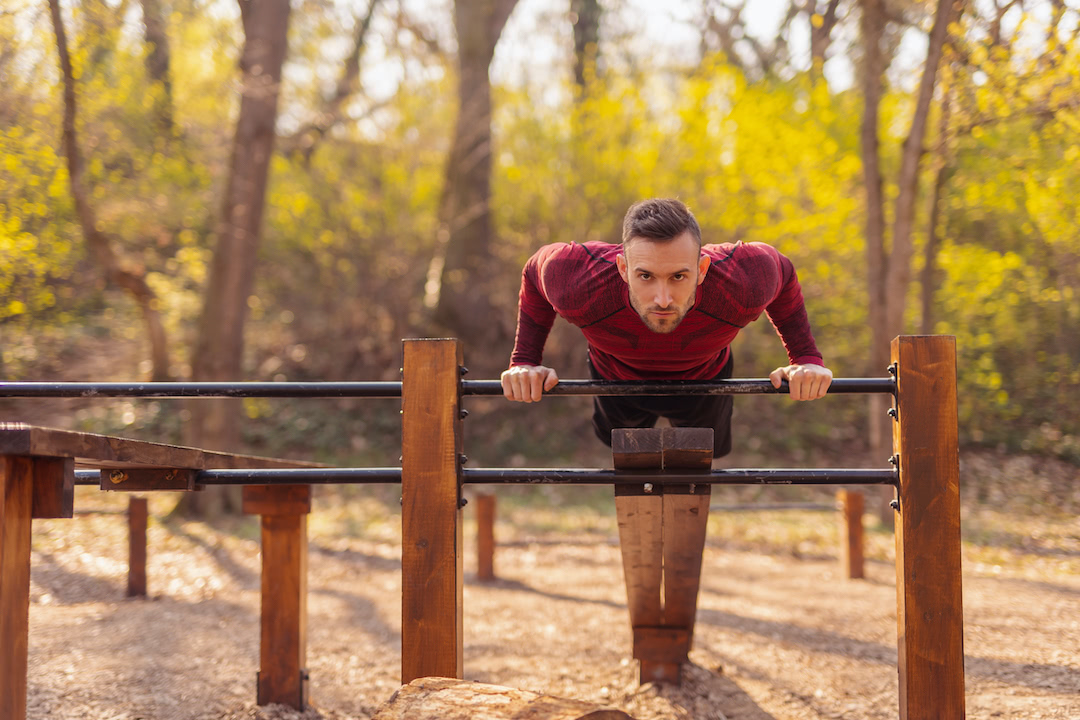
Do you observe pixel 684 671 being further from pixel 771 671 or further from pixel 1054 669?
pixel 1054 669

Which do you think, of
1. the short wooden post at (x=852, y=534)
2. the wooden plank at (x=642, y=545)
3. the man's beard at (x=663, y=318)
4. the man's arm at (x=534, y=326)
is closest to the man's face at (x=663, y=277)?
the man's beard at (x=663, y=318)

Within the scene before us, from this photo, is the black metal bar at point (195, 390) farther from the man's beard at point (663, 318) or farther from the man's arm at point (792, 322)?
the man's arm at point (792, 322)

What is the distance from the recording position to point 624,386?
7.65 feet

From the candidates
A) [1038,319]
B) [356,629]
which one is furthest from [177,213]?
[1038,319]

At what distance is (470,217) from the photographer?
1079cm

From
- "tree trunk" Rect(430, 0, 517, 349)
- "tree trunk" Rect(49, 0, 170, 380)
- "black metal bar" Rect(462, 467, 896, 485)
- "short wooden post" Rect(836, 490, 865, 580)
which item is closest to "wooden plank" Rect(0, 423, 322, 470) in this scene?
"black metal bar" Rect(462, 467, 896, 485)

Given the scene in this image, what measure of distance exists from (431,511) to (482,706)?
0.62 meters

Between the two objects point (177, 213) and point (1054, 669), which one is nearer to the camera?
point (1054, 669)

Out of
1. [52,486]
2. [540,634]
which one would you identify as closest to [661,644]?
[540,634]

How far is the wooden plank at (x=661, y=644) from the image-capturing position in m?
3.37

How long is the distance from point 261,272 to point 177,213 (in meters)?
1.70

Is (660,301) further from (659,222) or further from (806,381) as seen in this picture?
(806,381)

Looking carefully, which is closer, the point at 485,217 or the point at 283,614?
the point at 283,614

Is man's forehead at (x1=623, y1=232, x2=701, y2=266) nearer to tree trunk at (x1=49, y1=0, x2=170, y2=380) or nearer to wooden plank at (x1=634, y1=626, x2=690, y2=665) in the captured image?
wooden plank at (x1=634, y1=626, x2=690, y2=665)
